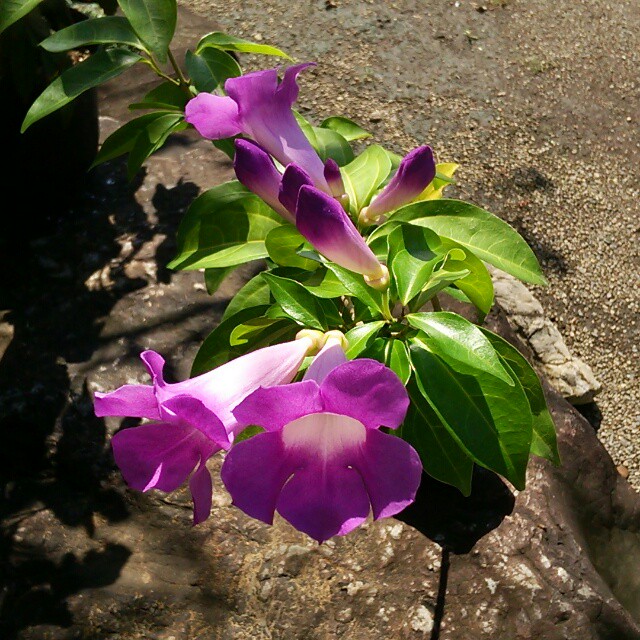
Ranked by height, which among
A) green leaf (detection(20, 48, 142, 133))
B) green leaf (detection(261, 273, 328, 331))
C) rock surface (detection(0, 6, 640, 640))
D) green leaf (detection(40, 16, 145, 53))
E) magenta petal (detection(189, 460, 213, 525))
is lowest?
rock surface (detection(0, 6, 640, 640))

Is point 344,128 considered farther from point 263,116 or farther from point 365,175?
point 263,116

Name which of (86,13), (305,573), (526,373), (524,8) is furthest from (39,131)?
(524,8)

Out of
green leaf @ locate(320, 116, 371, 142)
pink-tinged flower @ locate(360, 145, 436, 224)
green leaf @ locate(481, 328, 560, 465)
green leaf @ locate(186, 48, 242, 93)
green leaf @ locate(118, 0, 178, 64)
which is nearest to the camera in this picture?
pink-tinged flower @ locate(360, 145, 436, 224)

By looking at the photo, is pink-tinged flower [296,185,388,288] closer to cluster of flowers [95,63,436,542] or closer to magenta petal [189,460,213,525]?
cluster of flowers [95,63,436,542]

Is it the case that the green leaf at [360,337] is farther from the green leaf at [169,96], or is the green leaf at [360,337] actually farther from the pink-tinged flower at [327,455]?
the green leaf at [169,96]

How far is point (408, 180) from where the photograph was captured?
1521 mm

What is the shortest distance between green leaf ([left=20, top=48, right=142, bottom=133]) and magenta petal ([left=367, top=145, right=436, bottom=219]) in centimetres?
96

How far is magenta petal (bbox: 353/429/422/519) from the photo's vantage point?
1080mm

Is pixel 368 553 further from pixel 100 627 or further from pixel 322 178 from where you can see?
pixel 322 178

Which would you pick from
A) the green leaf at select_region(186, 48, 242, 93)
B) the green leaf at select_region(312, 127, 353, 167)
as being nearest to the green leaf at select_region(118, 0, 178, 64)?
the green leaf at select_region(186, 48, 242, 93)

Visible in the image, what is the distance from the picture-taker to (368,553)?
7.11 feet

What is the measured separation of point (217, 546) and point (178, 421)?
4.16 feet

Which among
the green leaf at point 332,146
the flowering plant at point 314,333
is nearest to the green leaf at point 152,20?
the flowering plant at point 314,333

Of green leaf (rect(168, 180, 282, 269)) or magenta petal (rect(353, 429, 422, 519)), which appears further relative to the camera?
green leaf (rect(168, 180, 282, 269))
